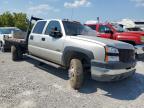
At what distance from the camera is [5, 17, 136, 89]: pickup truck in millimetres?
6004

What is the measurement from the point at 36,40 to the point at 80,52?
9.06ft

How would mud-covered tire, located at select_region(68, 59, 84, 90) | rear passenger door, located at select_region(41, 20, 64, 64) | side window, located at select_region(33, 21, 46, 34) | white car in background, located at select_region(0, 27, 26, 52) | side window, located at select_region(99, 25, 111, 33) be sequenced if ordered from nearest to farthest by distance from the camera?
mud-covered tire, located at select_region(68, 59, 84, 90)
rear passenger door, located at select_region(41, 20, 64, 64)
side window, located at select_region(33, 21, 46, 34)
white car in background, located at select_region(0, 27, 26, 52)
side window, located at select_region(99, 25, 111, 33)

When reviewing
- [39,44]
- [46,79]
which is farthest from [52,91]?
[39,44]

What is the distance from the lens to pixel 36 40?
8.80 metres

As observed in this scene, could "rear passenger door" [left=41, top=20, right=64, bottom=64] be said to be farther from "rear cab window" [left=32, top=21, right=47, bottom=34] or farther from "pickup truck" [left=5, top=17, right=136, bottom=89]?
"rear cab window" [left=32, top=21, right=47, bottom=34]

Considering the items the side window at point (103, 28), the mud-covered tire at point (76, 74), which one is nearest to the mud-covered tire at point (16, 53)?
the side window at point (103, 28)

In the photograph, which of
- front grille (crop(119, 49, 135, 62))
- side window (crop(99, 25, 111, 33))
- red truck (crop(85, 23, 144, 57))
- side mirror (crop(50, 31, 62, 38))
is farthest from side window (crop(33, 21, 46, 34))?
side window (crop(99, 25, 111, 33))

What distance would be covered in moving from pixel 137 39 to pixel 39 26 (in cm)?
473

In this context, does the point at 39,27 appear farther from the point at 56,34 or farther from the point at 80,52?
the point at 80,52

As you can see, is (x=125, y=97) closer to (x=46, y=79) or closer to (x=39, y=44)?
(x=46, y=79)

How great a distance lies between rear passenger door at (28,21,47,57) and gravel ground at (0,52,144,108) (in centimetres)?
75

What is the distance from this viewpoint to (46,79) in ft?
24.9

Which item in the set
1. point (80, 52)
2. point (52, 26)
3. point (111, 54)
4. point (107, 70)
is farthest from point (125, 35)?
point (107, 70)

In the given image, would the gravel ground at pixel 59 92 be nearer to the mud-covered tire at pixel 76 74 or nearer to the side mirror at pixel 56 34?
the mud-covered tire at pixel 76 74
